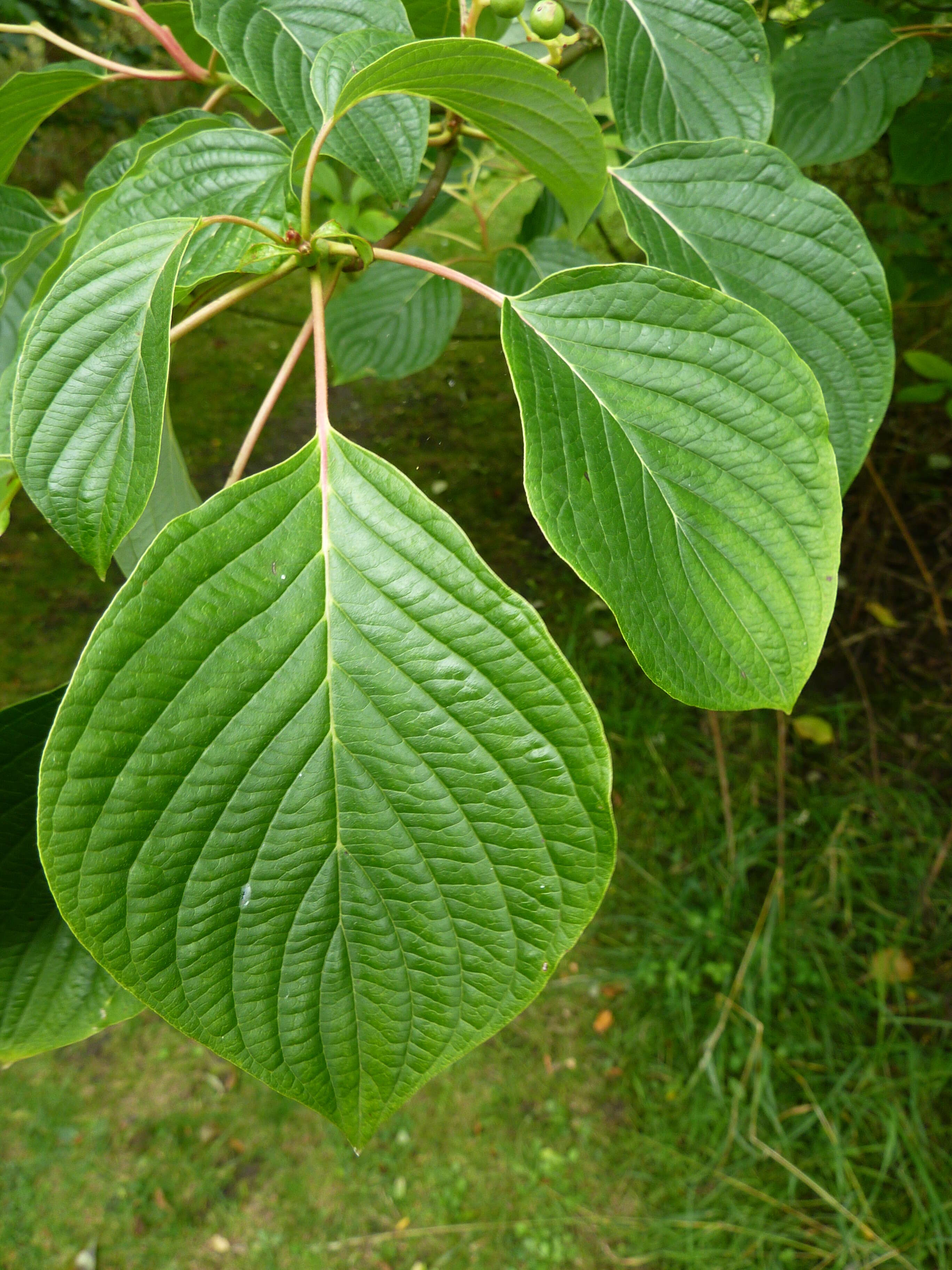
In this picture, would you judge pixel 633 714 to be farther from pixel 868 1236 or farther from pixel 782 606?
pixel 782 606

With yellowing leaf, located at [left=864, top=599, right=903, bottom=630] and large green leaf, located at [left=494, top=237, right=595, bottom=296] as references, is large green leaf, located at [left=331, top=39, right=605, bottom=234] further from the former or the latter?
yellowing leaf, located at [left=864, top=599, right=903, bottom=630]

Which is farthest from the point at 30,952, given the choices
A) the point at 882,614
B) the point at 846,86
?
the point at 882,614

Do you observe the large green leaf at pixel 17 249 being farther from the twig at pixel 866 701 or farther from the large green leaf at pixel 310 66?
the twig at pixel 866 701

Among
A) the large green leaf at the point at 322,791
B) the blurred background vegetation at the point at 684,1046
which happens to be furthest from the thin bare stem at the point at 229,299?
the blurred background vegetation at the point at 684,1046

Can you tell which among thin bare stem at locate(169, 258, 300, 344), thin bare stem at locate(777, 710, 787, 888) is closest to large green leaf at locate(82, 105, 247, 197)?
thin bare stem at locate(169, 258, 300, 344)

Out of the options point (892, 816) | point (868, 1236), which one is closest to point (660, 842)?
point (892, 816)

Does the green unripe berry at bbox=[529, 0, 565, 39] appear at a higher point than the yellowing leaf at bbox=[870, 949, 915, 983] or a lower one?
higher
